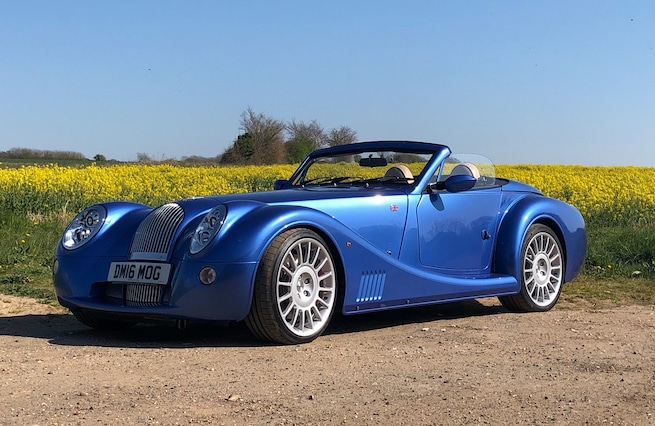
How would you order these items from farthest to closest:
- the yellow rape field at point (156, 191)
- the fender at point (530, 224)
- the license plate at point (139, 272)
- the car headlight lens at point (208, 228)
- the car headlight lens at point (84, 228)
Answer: the yellow rape field at point (156, 191), the fender at point (530, 224), the car headlight lens at point (84, 228), the license plate at point (139, 272), the car headlight lens at point (208, 228)

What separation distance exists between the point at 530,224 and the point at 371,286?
2.00 m

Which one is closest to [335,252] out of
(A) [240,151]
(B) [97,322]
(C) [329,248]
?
(C) [329,248]

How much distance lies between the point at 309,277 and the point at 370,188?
136 centimetres

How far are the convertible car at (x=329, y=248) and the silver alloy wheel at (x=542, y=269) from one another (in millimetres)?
12

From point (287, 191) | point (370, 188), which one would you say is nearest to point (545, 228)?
point (370, 188)

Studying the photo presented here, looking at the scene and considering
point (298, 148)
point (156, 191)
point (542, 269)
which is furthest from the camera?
point (298, 148)

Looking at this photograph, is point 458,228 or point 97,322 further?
point 458,228

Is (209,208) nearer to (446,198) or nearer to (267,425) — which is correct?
(446,198)

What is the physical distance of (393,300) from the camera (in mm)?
6133

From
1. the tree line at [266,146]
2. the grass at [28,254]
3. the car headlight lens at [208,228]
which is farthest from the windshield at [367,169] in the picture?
the tree line at [266,146]

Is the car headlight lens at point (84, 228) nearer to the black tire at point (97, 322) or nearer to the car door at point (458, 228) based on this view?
the black tire at point (97, 322)

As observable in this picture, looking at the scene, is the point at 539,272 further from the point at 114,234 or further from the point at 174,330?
the point at 114,234

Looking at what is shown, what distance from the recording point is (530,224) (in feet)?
24.0

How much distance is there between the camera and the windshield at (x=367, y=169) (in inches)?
275
